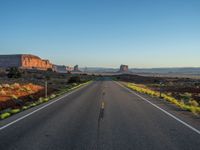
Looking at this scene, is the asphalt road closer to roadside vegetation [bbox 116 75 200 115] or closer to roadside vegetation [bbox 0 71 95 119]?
roadside vegetation [bbox 0 71 95 119]

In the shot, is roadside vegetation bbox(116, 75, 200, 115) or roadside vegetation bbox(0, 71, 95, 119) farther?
roadside vegetation bbox(116, 75, 200, 115)

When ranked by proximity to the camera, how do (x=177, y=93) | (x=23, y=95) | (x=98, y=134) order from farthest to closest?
(x=177, y=93)
(x=23, y=95)
(x=98, y=134)

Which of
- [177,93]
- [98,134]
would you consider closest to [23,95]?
[98,134]

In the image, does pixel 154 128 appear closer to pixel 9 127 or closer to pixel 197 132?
pixel 197 132

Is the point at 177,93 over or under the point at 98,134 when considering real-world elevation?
under

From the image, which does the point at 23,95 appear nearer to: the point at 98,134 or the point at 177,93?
the point at 98,134

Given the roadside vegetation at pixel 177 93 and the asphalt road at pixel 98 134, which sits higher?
the asphalt road at pixel 98 134

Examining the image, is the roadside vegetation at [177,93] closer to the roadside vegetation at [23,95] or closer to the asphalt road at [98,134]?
the asphalt road at [98,134]

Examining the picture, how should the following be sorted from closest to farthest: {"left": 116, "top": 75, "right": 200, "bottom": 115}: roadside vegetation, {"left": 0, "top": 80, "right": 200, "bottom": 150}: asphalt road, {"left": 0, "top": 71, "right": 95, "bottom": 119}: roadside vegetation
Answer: {"left": 0, "top": 80, "right": 200, "bottom": 150}: asphalt road < {"left": 0, "top": 71, "right": 95, "bottom": 119}: roadside vegetation < {"left": 116, "top": 75, "right": 200, "bottom": 115}: roadside vegetation

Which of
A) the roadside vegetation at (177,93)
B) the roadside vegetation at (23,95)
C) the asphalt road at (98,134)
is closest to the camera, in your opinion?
the asphalt road at (98,134)

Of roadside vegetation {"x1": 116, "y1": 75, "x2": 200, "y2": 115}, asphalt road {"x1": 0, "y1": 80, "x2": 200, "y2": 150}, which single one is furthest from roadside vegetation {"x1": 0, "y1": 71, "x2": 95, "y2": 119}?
roadside vegetation {"x1": 116, "y1": 75, "x2": 200, "y2": 115}

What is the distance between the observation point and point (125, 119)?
10727mm

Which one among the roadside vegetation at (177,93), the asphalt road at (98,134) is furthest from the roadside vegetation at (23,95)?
the roadside vegetation at (177,93)

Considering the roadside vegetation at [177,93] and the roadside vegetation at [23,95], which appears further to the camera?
the roadside vegetation at [177,93]
